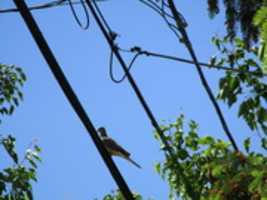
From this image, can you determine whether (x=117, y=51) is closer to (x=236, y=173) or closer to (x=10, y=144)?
(x=236, y=173)

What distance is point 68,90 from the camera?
246 cm

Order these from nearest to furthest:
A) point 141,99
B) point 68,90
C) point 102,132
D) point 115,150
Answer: point 68,90, point 141,99, point 115,150, point 102,132

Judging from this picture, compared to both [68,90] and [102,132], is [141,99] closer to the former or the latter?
[68,90]

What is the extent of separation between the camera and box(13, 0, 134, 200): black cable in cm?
225

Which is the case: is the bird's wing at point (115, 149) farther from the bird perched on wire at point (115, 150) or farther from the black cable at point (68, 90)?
the black cable at point (68, 90)

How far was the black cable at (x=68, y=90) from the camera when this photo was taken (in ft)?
7.39

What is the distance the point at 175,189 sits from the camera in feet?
18.9

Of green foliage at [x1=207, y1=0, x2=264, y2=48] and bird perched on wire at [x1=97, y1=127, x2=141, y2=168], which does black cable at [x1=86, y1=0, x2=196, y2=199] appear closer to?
bird perched on wire at [x1=97, y1=127, x2=141, y2=168]

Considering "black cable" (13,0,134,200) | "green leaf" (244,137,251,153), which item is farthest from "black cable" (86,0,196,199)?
"green leaf" (244,137,251,153)

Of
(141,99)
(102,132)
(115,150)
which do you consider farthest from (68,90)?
(102,132)

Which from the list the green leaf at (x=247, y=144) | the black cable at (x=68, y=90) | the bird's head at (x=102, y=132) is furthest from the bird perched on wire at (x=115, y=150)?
the black cable at (x=68, y=90)

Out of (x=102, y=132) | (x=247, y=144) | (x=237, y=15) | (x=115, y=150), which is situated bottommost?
(x=247, y=144)

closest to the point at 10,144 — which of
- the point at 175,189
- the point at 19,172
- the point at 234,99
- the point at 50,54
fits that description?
the point at 19,172

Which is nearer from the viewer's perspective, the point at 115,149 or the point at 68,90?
the point at 68,90
